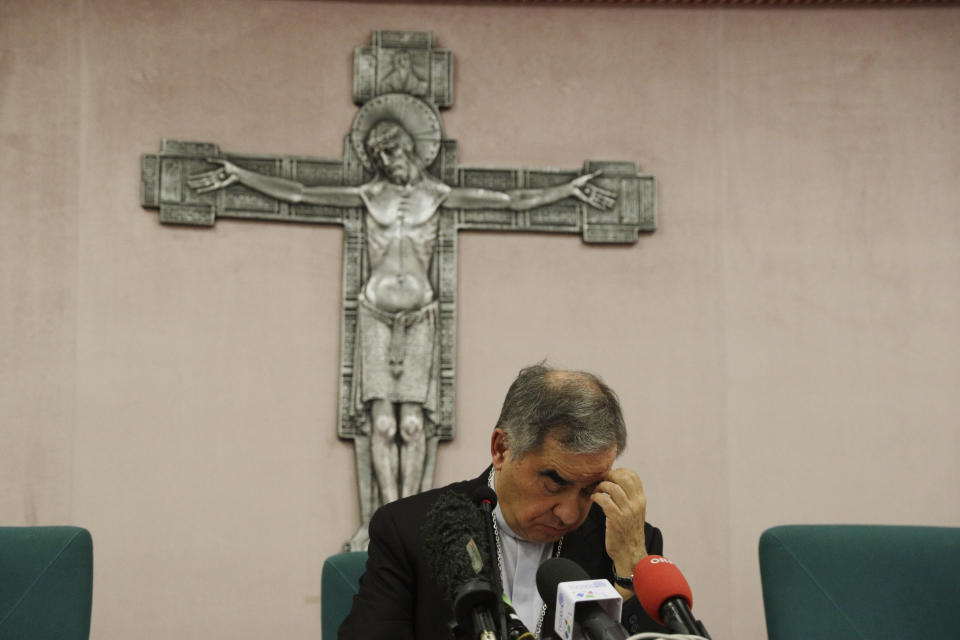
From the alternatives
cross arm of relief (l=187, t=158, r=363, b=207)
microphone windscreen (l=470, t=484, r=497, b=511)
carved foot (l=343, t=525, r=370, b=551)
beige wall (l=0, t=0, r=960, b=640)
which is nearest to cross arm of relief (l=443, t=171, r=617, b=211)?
beige wall (l=0, t=0, r=960, b=640)

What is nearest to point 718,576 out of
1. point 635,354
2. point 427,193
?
point 635,354

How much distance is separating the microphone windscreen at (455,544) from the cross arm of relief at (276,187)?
3275mm

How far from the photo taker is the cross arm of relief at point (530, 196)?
15.1 feet

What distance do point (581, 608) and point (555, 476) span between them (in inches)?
32.7

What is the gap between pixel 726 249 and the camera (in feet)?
15.6

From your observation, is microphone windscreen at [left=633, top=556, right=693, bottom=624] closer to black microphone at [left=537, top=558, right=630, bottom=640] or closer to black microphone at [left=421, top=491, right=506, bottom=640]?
black microphone at [left=537, top=558, right=630, bottom=640]

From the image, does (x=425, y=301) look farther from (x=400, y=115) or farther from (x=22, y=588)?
(x=22, y=588)

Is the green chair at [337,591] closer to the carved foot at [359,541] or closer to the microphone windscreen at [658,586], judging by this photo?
the microphone windscreen at [658,586]

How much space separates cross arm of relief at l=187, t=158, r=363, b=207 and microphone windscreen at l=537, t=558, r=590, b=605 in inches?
133

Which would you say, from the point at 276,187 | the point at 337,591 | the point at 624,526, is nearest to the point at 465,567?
the point at 624,526

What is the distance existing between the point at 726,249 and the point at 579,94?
1069 millimetres

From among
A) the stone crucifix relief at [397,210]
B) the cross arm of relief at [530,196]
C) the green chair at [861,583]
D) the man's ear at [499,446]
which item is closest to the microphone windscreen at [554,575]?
the man's ear at [499,446]

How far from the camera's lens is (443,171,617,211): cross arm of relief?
181 inches

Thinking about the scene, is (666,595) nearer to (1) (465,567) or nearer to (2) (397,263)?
(1) (465,567)
